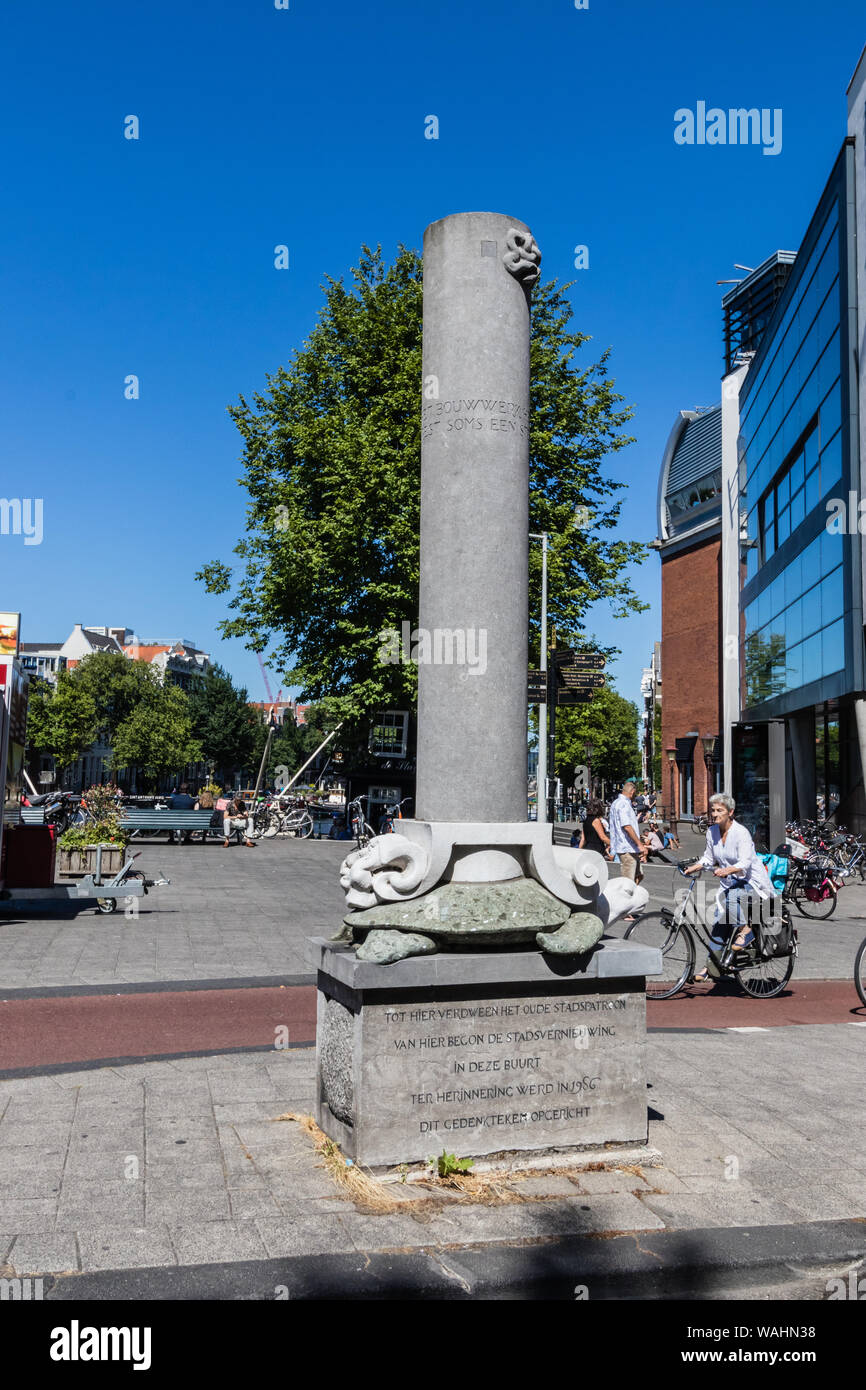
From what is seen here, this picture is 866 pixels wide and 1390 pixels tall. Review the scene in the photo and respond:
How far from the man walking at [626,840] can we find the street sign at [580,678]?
6.23ft

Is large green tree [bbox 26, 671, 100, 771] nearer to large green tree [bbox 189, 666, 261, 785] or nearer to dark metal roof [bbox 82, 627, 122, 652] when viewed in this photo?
large green tree [bbox 189, 666, 261, 785]

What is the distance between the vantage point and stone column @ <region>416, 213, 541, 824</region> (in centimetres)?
534

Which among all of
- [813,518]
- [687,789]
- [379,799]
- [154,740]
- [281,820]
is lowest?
[281,820]

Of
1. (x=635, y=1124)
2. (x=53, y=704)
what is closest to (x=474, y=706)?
(x=635, y=1124)

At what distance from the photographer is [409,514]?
1037 inches

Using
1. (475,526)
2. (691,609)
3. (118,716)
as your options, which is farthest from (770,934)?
(118,716)

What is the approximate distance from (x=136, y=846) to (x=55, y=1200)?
81.4ft

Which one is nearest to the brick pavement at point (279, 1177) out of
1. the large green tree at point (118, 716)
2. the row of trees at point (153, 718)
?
the row of trees at point (153, 718)

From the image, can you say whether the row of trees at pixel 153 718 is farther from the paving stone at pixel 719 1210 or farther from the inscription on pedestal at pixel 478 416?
the paving stone at pixel 719 1210

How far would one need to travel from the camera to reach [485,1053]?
190 inches

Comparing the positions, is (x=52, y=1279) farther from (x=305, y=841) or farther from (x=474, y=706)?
(x=305, y=841)

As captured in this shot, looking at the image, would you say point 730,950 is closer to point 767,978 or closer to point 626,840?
point 767,978

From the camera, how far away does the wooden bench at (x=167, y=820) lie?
29516 mm

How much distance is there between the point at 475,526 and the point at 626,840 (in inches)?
470
